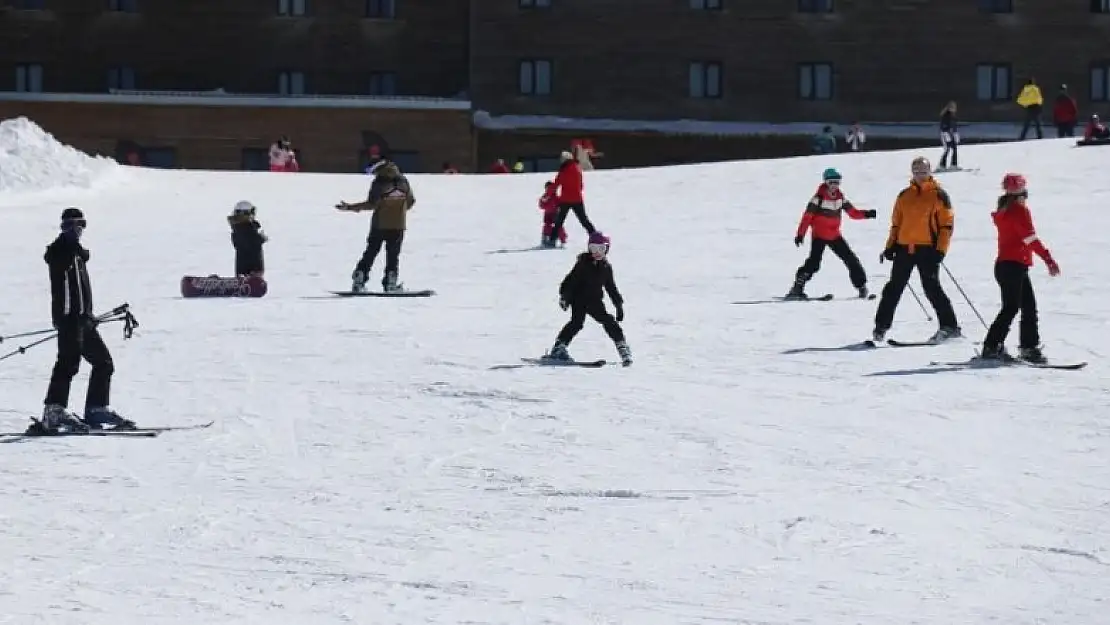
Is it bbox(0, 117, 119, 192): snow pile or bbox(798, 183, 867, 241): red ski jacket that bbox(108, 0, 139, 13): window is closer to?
bbox(0, 117, 119, 192): snow pile

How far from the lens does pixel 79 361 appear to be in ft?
37.7

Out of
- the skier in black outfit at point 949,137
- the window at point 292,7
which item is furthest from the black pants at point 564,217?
the window at point 292,7

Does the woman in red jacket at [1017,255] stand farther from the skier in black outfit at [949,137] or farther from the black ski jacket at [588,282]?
the skier in black outfit at [949,137]

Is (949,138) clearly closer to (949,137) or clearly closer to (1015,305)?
(949,137)

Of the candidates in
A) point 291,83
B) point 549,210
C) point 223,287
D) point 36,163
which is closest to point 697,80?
point 291,83

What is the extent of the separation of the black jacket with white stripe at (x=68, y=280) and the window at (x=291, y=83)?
36.8 metres

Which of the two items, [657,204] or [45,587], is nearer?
[45,587]

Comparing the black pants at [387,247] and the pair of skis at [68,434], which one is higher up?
the black pants at [387,247]

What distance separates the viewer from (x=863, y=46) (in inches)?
1810

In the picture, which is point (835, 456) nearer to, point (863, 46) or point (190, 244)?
point (190, 244)

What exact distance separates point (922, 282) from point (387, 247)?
571 cm

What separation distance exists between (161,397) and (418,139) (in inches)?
1263

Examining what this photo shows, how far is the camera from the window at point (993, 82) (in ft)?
150

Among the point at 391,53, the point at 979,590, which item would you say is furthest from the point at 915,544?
the point at 391,53
